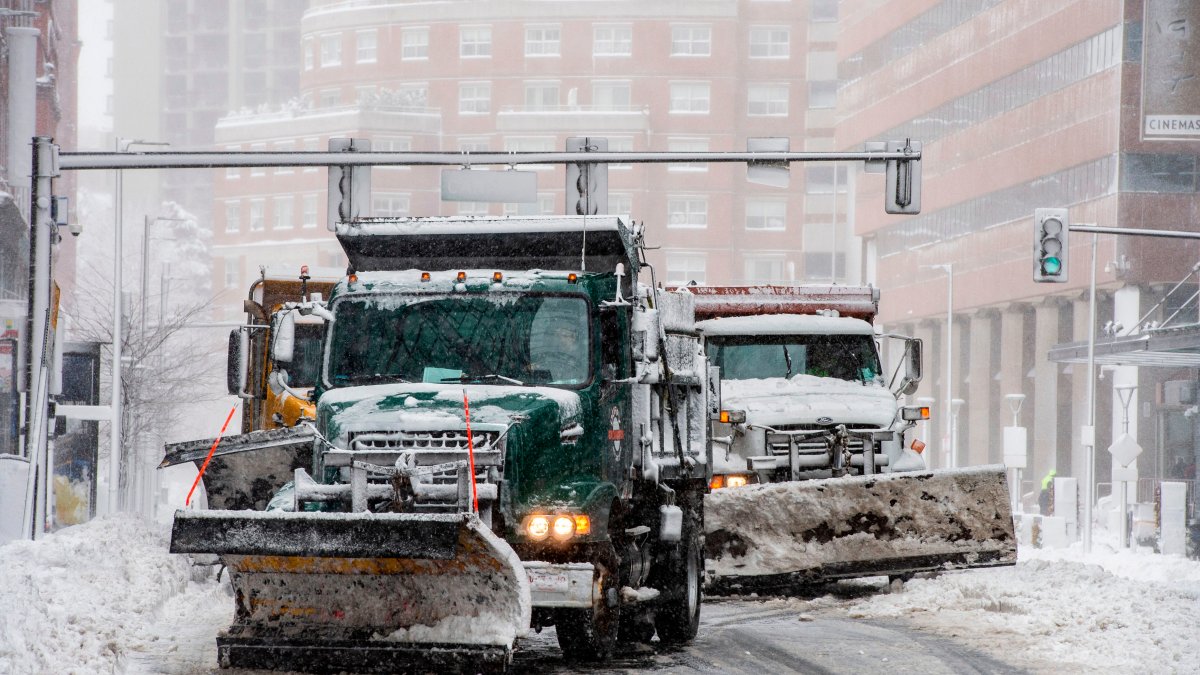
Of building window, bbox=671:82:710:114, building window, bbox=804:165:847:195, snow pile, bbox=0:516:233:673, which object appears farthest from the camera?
building window, bbox=804:165:847:195

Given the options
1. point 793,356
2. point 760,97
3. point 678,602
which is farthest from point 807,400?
point 760,97

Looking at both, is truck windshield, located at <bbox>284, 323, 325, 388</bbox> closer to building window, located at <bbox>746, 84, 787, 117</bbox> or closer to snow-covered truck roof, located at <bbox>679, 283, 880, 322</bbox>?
snow-covered truck roof, located at <bbox>679, 283, 880, 322</bbox>

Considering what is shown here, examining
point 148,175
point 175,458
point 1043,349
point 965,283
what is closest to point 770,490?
point 175,458

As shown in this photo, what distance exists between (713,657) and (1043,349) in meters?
56.9

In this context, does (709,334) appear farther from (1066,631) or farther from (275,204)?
(275,204)

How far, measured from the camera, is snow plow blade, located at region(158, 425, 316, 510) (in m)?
14.0

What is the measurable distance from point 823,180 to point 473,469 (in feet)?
355

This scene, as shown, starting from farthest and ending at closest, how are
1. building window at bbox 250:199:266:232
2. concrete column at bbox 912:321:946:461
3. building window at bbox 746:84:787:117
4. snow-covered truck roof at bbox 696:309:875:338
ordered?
building window at bbox 250:199:266:232, building window at bbox 746:84:787:117, concrete column at bbox 912:321:946:461, snow-covered truck roof at bbox 696:309:875:338

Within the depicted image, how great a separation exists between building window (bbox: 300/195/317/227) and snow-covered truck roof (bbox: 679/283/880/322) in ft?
328

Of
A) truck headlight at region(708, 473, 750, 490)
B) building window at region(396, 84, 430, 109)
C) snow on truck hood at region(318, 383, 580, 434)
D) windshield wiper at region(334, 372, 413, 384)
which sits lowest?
truck headlight at region(708, 473, 750, 490)

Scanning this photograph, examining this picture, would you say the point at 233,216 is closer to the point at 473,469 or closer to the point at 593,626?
the point at 593,626

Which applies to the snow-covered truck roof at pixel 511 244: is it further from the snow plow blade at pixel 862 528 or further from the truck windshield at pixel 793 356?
the truck windshield at pixel 793 356

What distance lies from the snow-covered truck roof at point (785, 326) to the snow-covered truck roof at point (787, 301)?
0.98 ft

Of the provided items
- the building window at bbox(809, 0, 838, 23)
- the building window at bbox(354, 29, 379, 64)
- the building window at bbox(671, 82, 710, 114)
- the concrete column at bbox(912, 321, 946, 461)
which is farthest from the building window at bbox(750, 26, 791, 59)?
the concrete column at bbox(912, 321, 946, 461)
